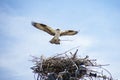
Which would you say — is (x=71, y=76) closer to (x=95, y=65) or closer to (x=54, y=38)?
(x=95, y=65)

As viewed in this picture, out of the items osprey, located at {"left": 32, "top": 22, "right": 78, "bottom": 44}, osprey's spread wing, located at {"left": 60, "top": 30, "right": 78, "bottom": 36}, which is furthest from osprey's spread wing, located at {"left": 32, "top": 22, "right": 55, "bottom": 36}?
osprey's spread wing, located at {"left": 60, "top": 30, "right": 78, "bottom": 36}

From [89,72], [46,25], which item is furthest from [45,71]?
[46,25]

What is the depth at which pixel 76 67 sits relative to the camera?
587 inches

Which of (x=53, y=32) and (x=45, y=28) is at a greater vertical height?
(x=45, y=28)

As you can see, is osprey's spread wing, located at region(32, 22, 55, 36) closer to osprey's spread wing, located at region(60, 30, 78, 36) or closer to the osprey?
the osprey

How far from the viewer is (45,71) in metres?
15.3

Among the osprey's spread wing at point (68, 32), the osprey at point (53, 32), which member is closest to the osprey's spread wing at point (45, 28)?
the osprey at point (53, 32)

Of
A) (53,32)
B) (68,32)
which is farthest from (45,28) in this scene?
(68,32)

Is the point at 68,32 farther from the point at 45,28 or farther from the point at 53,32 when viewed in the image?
the point at 45,28

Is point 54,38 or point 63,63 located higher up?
point 54,38

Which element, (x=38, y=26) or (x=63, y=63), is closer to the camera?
(x=63, y=63)

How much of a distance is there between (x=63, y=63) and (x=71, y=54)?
1.63ft

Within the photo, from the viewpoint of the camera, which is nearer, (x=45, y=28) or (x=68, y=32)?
(x=45, y=28)

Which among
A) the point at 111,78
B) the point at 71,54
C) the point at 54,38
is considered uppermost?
the point at 54,38
